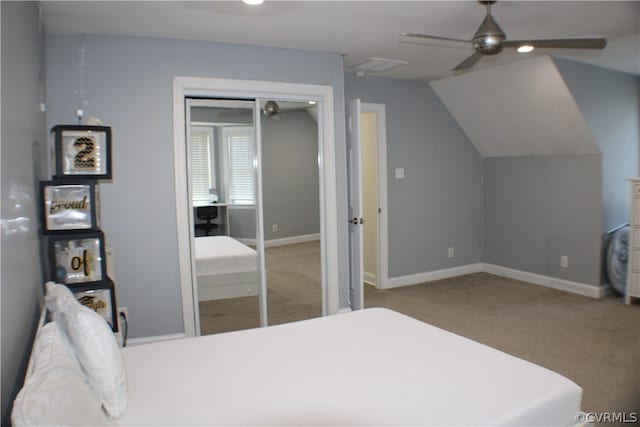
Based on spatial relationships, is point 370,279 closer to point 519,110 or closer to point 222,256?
point 222,256

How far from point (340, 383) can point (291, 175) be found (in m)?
2.43

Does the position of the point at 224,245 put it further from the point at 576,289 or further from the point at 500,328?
the point at 576,289

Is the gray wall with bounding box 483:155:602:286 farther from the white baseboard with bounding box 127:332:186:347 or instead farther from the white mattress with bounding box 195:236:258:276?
the white baseboard with bounding box 127:332:186:347

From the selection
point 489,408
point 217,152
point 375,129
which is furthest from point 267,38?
point 489,408

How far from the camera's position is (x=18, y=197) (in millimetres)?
1816

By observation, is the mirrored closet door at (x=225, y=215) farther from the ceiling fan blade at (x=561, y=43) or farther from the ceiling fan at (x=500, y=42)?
the ceiling fan blade at (x=561, y=43)

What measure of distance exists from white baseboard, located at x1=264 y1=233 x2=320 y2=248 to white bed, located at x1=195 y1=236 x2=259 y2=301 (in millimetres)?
170

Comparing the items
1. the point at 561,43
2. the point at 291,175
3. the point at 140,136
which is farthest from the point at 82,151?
the point at 561,43

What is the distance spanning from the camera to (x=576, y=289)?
487cm

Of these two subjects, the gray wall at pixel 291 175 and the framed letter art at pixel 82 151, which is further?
the gray wall at pixel 291 175

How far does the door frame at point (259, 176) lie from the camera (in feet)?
11.5

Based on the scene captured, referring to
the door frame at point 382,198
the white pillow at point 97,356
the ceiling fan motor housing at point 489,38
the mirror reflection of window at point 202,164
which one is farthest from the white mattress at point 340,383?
the door frame at point 382,198

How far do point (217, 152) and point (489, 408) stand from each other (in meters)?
2.89

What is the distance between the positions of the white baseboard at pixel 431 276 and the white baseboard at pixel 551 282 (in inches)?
8.3
